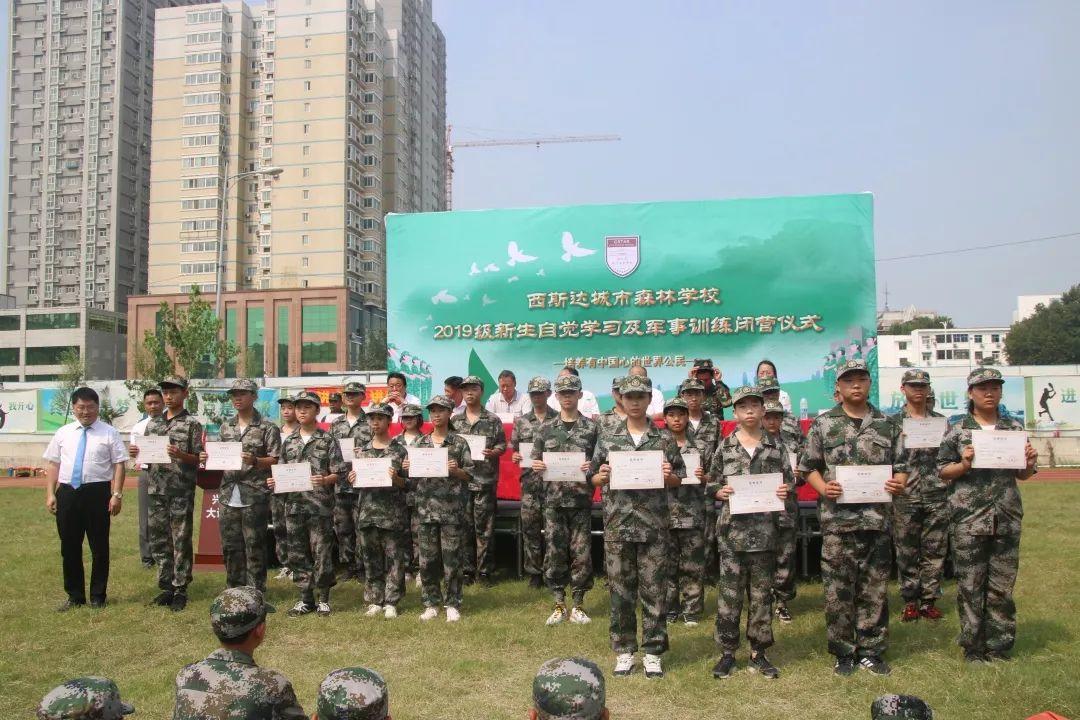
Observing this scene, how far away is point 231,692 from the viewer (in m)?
2.59

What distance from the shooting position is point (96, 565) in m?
7.38

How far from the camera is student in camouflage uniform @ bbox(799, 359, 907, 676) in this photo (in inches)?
204

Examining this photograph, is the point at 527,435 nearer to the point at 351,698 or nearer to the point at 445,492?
the point at 445,492

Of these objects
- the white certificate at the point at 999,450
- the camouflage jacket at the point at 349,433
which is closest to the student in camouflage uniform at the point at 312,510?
the camouflage jacket at the point at 349,433

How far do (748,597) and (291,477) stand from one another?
3.83 m

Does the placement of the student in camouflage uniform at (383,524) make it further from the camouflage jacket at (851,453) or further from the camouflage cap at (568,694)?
the camouflage cap at (568,694)

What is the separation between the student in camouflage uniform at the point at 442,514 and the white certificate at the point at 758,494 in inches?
98.5

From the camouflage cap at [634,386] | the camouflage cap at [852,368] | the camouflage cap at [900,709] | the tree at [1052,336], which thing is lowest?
the camouflage cap at [900,709]

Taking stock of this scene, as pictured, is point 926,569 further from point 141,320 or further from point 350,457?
point 141,320

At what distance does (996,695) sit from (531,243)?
7403mm

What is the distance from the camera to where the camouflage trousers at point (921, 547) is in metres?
6.50

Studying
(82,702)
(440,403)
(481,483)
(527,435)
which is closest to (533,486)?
(527,435)

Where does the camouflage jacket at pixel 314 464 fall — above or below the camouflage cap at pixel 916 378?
below

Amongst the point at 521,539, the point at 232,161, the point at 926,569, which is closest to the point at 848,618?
the point at 926,569
